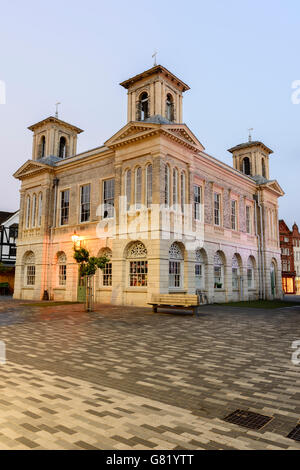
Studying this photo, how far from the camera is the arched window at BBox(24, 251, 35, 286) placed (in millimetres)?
27025

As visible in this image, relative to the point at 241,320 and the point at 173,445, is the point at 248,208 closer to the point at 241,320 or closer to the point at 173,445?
the point at 241,320

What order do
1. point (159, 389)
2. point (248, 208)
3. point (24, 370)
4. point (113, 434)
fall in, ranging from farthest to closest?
point (248, 208) < point (24, 370) < point (159, 389) < point (113, 434)

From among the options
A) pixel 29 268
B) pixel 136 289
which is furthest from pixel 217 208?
pixel 29 268

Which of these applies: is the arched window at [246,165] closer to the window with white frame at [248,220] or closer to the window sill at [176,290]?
the window with white frame at [248,220]

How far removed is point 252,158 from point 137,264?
18433 mm

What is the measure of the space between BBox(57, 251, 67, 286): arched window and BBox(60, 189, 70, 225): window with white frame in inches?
97.4

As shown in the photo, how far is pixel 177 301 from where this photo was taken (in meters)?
15.4

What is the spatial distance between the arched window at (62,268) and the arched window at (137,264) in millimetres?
7367

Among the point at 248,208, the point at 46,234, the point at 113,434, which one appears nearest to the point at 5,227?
the point at 46,234

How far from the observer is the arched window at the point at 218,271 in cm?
2441

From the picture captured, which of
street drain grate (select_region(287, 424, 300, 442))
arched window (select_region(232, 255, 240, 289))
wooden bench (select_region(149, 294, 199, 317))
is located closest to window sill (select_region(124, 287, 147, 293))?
wooden bench (select_region(149, 294, 199, 317))
